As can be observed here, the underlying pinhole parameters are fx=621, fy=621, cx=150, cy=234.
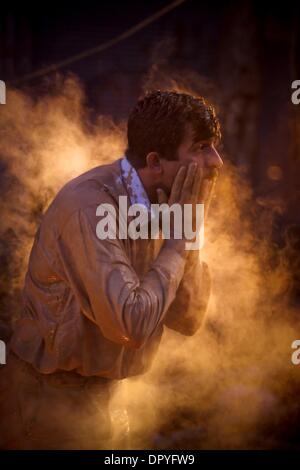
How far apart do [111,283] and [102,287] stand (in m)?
0.04

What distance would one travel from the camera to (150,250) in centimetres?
281

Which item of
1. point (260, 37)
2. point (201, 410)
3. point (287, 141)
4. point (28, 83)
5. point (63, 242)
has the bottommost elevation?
point (201, 410)

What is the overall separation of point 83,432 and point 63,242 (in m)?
0.92

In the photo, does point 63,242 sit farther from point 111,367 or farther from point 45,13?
point 45,13

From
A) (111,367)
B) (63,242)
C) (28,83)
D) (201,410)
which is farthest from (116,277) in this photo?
(28,83)

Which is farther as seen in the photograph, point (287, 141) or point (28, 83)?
point (287, 141)

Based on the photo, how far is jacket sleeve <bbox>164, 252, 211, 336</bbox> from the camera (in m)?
2.88

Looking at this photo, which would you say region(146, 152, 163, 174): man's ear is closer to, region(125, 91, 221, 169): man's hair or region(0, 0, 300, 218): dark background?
region(125, 91, 221, 169): man's hair

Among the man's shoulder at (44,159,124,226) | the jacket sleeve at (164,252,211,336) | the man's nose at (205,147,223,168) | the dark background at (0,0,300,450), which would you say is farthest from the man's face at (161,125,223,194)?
the dark background at (0,0,300,450)

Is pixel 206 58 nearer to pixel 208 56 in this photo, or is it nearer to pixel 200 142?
pixel 208 56

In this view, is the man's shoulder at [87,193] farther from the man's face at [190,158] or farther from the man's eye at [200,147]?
the man's eye at [200,147]

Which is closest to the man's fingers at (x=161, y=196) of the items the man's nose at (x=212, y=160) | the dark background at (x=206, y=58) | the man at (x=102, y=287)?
the man at (x=102, y=287)

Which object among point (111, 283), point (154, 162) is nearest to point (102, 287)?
point (111, 283)

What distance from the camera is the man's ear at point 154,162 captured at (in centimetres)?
273
